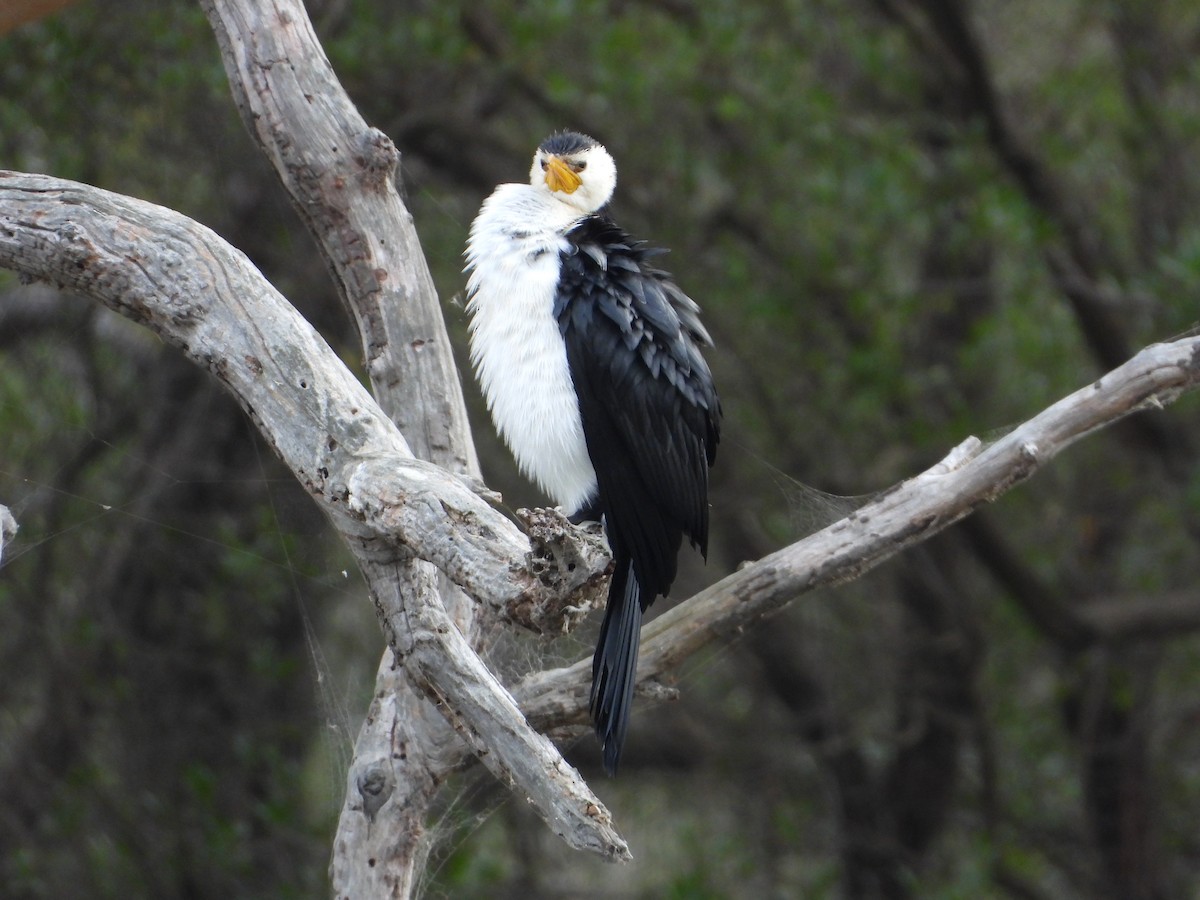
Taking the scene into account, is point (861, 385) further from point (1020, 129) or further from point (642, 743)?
point (642, 743)

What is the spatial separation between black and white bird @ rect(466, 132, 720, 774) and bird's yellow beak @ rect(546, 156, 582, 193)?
0.17 m

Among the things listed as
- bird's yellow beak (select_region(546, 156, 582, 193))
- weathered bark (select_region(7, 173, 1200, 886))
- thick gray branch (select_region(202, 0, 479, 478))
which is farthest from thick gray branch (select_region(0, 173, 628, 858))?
bird's yellow beak (select_region(546, 156, 582, 193))

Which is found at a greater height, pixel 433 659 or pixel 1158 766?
pixel 433 659

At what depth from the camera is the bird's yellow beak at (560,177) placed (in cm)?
260

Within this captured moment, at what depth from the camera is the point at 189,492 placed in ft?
13.3

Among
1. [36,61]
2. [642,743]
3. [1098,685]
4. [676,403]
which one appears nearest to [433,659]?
[676,403]

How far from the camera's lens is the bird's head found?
2.61m

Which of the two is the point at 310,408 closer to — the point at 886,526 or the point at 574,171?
the point at 886,526

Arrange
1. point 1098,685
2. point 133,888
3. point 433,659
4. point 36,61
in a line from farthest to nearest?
point 1098,685 < point 133,888 < point 36,61 < point 433,659

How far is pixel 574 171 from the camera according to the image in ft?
8.63

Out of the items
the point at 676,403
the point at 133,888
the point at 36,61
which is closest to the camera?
the point at 676,403

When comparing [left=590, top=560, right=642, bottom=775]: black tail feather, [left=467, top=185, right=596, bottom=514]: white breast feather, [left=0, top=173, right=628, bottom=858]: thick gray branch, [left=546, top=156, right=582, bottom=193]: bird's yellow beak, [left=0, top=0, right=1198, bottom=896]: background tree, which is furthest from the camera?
[left=0, top=0, right=1198, bottom=896]: background tree

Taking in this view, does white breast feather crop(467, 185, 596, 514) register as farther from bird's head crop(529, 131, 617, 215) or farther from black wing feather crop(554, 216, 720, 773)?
bird's head crop(529, 131, 617, 215)

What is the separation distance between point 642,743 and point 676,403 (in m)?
2.58
